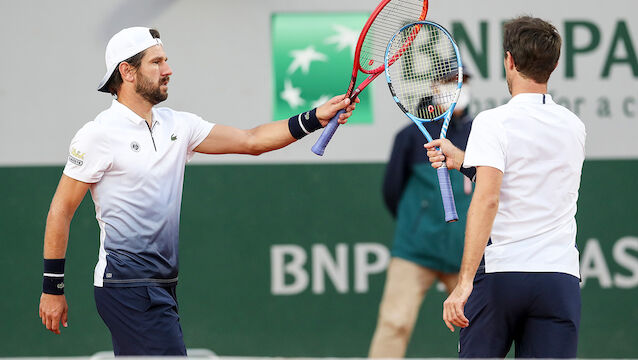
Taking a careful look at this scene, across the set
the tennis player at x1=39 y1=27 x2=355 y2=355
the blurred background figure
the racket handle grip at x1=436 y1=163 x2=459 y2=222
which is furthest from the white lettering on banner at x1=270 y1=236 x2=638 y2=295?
the racket handle grip at x1=436 y1=163 x2=459 y2=222

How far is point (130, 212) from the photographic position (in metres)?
3.70

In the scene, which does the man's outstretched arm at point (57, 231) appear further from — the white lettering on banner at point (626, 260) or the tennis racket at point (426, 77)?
the white lettering on banner at point (626, 260)

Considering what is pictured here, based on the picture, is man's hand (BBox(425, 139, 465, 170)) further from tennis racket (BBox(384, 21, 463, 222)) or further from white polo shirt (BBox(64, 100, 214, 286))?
white polo shirt (BBox(64, 100, 214, 286))

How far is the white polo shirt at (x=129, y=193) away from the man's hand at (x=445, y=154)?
98cm

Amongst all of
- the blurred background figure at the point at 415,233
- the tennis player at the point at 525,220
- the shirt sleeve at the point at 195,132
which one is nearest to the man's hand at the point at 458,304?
the tennis player at the point at 525,220

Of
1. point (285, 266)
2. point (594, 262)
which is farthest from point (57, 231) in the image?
point (594, 262)

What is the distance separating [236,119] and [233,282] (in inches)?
37.5

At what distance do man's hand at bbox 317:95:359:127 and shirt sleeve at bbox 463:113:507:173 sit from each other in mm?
741

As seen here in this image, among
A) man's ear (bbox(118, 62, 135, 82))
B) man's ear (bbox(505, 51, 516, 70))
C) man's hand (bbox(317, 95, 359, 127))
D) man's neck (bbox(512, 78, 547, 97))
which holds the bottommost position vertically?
man's hand (bbox(317, 95, 359, 127))

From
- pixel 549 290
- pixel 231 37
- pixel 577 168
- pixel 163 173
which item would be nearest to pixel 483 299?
pixel 549 290

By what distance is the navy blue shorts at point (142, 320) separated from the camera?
3.63 m

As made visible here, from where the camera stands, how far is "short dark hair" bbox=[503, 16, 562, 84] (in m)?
3.29

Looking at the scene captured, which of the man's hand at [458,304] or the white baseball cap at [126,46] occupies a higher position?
the white baseball cap at [126,46]

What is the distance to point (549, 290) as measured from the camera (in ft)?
10.6
